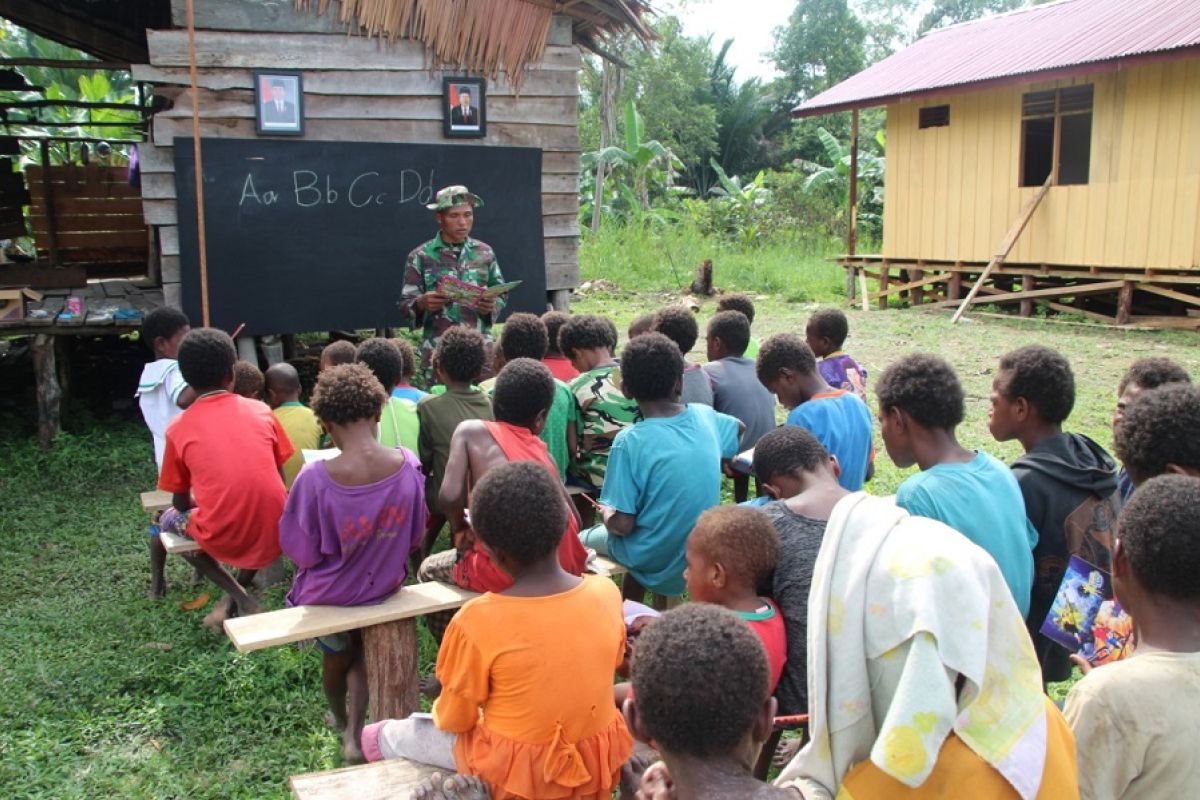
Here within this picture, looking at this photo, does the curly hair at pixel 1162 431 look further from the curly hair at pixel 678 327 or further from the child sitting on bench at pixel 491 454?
the curly hair at pixel 678 327

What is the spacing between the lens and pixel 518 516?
2570 millimetres

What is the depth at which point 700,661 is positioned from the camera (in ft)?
5.93

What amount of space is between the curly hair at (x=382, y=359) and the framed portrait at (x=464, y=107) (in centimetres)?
345

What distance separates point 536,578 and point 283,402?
10.6 feet

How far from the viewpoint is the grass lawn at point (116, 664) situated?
11.5ft

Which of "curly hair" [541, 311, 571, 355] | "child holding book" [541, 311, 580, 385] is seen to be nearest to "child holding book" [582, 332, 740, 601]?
"child holding book" [541, 311, 580, 385]

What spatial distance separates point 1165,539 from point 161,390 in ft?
15.9

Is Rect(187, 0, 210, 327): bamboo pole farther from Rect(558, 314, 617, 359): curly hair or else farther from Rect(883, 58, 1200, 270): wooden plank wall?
Rect(883, 58, 1200, 270): wooden plank wall

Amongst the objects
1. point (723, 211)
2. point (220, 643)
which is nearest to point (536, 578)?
point (220, 643)

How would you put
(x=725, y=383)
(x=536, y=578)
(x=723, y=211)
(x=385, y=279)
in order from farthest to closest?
(x=723, y=211), (x=385, y=279), (x=725, y=383), (x=536, y=578)

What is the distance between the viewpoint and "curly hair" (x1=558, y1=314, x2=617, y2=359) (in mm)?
4973

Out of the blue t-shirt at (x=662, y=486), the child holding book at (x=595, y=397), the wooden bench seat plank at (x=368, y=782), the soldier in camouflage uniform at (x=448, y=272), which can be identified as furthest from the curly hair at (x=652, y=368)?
the soldier in camouflage uniform at (x=448, y=272)

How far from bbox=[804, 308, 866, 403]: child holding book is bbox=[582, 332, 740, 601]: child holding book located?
1.51m

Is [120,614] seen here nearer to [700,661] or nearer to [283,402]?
[283,402]
